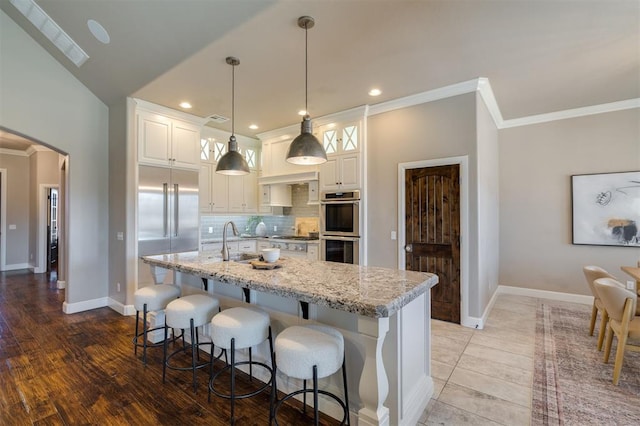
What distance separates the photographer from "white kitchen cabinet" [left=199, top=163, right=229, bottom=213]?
16.8ft

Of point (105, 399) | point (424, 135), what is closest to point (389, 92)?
point (424, 135)

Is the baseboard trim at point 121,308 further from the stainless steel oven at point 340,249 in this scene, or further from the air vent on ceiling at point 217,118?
the air vent on ceiling at point 217,118

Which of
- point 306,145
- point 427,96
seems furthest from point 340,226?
point 306,145

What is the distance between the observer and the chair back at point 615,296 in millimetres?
2314

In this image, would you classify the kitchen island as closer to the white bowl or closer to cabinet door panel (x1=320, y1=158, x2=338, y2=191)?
the white bowl

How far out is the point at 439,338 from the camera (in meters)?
3.21

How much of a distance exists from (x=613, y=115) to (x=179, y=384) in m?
6.26

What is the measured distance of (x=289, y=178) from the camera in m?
5.16

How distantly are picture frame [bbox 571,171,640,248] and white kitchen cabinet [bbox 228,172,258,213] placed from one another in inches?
212

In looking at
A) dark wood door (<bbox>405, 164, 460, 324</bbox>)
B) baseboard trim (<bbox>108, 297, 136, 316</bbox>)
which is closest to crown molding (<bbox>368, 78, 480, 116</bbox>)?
dark wood door (<bbox>405, 164, 460, 324</bbox>)

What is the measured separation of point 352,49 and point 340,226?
2.41m

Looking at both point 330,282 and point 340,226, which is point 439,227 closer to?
point 340,226

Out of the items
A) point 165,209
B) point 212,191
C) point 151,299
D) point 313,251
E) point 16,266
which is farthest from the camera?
point 16,266

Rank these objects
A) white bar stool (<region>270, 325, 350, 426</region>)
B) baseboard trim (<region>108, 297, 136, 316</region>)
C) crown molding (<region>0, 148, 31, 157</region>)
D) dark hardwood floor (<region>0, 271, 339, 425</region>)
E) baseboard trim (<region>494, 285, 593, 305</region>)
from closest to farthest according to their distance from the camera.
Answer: white bar stool (<region>270, 325, 350, 426</region>), dark hardwood floor (<region>0, 271, 339, 425</region>), baseboard trim (<region>108, 297, 136, 316</region>), baseboard trim (<region>494, 285, 593, 305</region>), crown molding (<region>0, 148, 31, 157</region>)
